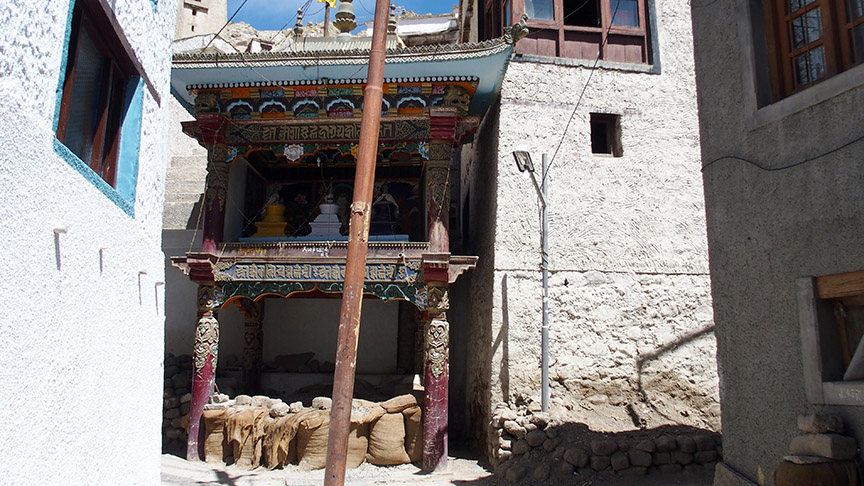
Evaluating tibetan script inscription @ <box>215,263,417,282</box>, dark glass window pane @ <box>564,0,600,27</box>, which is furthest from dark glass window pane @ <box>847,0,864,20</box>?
dark glass window pane @ <box>564,0,600,27</box>

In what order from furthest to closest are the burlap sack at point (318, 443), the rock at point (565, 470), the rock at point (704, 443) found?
the burlap sack at point (318, 443)
the rock at point (704, 443)
the rock at point (565, 470)

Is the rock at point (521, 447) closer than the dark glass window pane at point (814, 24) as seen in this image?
No

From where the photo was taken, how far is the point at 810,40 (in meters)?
4.64

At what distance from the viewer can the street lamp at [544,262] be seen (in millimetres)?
8820

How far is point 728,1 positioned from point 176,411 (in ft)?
30.8

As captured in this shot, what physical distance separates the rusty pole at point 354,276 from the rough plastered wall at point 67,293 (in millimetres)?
1273

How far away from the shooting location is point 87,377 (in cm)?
348

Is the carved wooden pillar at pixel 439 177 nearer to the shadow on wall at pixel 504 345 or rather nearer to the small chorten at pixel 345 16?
the shadow on wall at pixel 504 345

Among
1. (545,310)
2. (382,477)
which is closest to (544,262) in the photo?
(545,310)

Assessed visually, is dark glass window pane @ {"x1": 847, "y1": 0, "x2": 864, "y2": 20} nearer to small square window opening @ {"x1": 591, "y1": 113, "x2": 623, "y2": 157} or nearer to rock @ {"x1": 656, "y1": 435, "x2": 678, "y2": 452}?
rock @ {"x1": 656, "y1": 435, "x2": 678, "y2": 452}

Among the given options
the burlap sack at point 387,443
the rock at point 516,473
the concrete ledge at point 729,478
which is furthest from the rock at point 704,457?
the burlap sack at point 387,443

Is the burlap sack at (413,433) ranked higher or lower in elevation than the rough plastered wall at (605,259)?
lower

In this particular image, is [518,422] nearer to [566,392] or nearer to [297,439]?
[566,392]

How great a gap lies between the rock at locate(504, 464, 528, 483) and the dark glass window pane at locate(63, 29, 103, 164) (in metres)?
6.16
